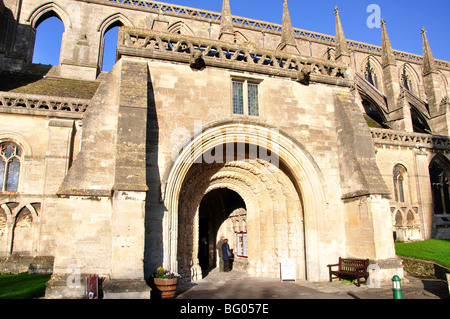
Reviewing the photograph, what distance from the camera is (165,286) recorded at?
838 centimetres

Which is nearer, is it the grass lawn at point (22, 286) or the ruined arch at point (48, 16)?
the grass lawn at point (22, 286)

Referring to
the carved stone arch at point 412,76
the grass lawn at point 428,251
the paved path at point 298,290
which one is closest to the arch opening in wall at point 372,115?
the carved stone arch at point 412,76

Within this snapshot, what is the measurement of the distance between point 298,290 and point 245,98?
231 inches

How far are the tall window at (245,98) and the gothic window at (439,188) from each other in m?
12.4

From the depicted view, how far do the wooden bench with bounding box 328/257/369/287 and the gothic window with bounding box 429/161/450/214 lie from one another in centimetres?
1105

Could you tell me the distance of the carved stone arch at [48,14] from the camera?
19.7 metres

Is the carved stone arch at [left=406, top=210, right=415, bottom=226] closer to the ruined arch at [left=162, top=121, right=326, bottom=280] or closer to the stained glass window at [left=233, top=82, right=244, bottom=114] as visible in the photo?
the ruined arch at [left=162, top=121, right=326, bottom=280]

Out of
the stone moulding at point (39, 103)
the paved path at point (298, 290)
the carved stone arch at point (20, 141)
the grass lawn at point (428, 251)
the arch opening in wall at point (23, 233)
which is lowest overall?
the paved path at point (298, 290)

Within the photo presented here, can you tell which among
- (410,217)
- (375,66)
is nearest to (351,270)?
(410,217)

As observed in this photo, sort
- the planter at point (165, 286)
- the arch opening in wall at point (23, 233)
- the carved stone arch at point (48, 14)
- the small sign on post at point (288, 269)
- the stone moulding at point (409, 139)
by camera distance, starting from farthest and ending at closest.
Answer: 1. the carved stone arch at point (48, 14)
2. the stone moulding at point (409, 139)
3. the arch opening in wall at point (23, 233)
4. the small sign on post at point (288, 269)
5. the planter at point (165, 286)

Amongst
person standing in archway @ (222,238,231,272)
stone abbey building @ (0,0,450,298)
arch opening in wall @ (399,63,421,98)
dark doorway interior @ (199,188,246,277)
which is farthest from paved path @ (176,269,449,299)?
arch opening in wall @ (399,63,421,98)

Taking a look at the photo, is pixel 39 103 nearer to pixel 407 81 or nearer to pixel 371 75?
pixel 371 75

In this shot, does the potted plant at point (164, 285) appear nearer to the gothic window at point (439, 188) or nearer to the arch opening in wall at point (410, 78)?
the gothic window at point (439, 188)
